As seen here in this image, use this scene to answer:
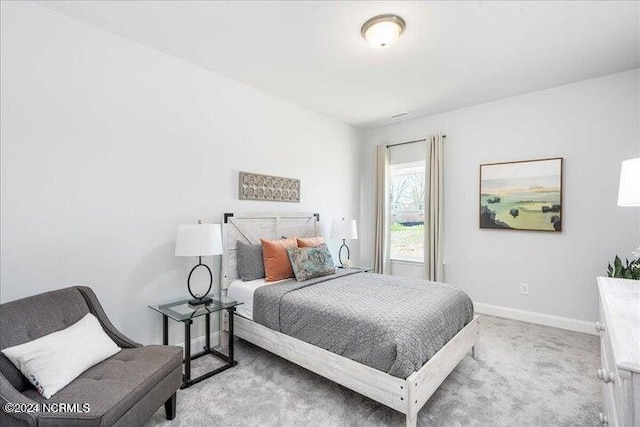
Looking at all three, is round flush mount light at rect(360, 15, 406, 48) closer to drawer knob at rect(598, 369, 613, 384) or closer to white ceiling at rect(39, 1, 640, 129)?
white ceiling at rect(39, 1, 640, 129)

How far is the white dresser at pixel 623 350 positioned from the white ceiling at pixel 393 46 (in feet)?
6.37

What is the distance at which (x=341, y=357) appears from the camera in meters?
2.00

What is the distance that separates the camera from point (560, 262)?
3.40m

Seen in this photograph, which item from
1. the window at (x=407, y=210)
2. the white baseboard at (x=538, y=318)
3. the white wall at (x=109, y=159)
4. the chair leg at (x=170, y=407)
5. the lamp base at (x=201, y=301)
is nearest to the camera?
the chair leg at (x=170, y=407)

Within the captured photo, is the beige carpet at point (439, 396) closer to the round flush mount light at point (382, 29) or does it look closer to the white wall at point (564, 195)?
the white wall at point (564, 195)

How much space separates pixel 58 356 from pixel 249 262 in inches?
66.6

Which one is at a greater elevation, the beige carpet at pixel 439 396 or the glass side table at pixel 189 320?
the glass side table at pixel 189 320

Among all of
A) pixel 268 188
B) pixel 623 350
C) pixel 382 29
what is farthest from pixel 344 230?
pixel 623 350

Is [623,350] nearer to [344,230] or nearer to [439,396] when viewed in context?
[439,396]

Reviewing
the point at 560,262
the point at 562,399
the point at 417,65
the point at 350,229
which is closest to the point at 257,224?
the point at 350,229

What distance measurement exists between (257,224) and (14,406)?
2343mm

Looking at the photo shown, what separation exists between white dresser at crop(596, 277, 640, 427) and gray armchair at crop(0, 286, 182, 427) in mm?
1897

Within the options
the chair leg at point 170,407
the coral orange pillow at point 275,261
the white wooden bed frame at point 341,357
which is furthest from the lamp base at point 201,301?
the chair leg at point 170,407

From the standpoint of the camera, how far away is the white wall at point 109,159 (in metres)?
2.00
